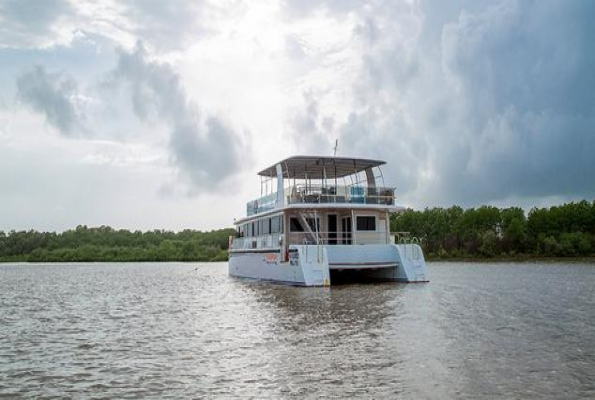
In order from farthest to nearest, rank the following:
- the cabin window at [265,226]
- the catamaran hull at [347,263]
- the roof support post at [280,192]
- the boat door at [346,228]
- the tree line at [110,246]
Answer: the tree line at [110,246], the cabin window at [265,226], the boat door at [346,228], the roof support post at [280,192], the catamaran hull at [347,263]

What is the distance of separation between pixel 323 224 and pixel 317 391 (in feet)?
65.8

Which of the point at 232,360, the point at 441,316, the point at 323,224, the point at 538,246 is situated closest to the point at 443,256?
the point at 538,246

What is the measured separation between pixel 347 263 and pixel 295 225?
437 centimetres

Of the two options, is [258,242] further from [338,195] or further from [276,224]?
[338,195]

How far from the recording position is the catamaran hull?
24.0 meters

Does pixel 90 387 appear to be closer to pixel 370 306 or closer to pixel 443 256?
pixel 370 306

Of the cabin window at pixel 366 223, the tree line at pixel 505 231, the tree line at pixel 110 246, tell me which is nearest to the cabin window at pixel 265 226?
the cabin window at pixel 366 223

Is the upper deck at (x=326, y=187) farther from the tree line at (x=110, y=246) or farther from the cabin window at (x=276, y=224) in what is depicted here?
the tree line at (x=110, y=246)

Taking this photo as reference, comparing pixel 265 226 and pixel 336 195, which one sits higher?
pixel 336 195

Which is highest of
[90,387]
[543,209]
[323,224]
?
[543,209]

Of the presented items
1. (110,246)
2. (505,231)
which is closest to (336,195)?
(505,231)

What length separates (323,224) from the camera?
27.8 m

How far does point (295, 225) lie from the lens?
92.0 feet

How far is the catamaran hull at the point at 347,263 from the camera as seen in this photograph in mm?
24031
